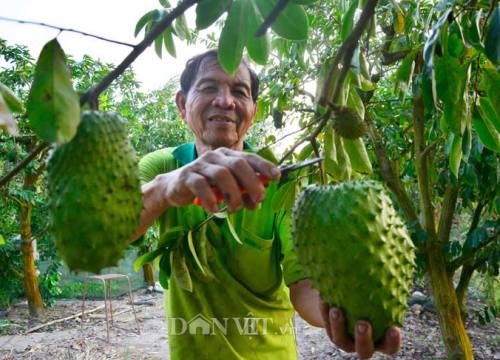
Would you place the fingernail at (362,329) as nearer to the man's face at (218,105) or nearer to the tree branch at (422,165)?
the man's face at (218,105)

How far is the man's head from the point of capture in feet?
7.45

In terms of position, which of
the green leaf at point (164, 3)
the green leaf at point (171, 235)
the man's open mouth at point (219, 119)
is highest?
the green leaf at point (164, 3)

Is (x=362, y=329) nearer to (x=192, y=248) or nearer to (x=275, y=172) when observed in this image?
(x=275, y=172)

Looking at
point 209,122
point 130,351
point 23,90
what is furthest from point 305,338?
point 23,90

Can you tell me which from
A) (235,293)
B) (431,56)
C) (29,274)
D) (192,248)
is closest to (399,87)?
(431,56)

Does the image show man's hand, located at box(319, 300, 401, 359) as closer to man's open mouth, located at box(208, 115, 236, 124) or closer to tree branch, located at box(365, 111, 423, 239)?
man's open mouth, located at box(208, 115, 236, 124)

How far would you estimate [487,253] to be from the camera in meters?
3.63

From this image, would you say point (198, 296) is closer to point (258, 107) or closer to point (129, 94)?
point (258, 107)

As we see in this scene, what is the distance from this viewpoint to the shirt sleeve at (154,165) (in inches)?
89.7

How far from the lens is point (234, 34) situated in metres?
1.02

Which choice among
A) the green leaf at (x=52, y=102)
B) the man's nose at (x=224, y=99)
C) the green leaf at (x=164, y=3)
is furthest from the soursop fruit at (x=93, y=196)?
the man's nose at (x=224, y=99)

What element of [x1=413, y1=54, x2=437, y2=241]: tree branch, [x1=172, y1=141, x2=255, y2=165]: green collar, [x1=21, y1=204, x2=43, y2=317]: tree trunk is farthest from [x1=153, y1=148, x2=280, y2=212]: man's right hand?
[x1=21, y1=204, x2=43, y2=317]: tree trunk

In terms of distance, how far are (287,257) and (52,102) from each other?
1.60 meters

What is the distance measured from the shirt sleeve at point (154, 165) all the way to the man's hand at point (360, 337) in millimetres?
1455
